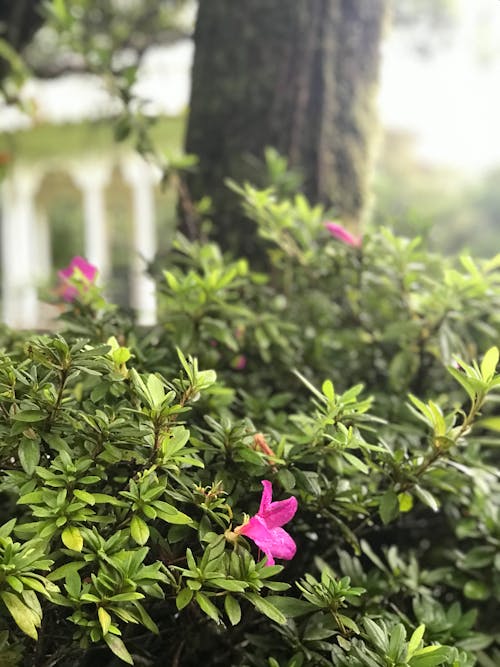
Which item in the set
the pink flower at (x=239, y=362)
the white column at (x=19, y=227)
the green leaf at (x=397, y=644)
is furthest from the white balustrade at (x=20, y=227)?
the green leaf at (x=397, y=644)

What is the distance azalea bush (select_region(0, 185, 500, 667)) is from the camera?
719mm

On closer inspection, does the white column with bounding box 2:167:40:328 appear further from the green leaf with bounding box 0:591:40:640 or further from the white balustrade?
the green leaf with bounding box 0:591:40:640

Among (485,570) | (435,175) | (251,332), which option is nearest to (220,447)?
(251,332)

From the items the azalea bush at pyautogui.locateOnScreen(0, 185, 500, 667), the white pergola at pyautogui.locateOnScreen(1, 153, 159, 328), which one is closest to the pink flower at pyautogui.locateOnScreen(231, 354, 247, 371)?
the azalea bush at pyautogui.locateOnScreen(0, 185, 500, 667)

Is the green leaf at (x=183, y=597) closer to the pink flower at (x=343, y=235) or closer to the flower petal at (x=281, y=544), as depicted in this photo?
the flower petal at (x=281, y=544)

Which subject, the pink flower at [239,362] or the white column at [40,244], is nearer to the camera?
the pink flower at [239,362]

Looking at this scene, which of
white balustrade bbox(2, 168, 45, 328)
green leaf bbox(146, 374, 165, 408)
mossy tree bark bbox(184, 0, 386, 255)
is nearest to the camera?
green leaf bbox(146, 374, 165, 408)

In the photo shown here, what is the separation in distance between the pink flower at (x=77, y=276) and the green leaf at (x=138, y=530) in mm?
505

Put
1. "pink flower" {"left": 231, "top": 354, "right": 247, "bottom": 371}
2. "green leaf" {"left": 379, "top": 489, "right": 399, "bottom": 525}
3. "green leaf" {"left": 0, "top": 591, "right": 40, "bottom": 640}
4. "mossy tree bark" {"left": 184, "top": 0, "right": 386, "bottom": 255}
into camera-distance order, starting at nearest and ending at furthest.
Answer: "green leaf" {"left": 0, "top": 591, "right": 40, "bottom": 640}
"green leaf" {"left": 379, "top": 489, "right": 399, "bottom": 525}
"pink flower" {"left": 231, "top": 354, "right": 247, "bottom": 371}
"mossy tree bark" {"left": 184, "top": 0, "right": 386, "bottom": 255}

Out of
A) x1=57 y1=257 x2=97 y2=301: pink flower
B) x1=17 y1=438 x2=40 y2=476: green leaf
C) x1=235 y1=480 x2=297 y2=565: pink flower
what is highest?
x1=57 y1=257 x2=97 y2=301: pink flower

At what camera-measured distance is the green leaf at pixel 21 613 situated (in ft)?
2.09

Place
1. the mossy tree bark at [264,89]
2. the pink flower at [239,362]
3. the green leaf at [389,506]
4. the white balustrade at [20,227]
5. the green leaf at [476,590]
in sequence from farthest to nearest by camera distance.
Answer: the white balustrade at [20,227]
the mossy tree bark at [264,89]
the pink flower at [239,362]
the green leaf at [476,590]
the green leaf at [389,506]

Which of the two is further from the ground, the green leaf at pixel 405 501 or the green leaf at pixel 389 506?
the green leaf at pixel 389 506

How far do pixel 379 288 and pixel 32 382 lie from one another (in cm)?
84
